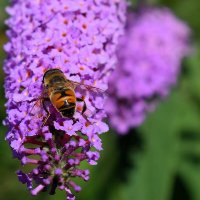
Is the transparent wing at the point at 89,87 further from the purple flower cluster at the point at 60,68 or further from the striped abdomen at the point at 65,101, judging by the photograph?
the striped abdomen at the point at 65,101

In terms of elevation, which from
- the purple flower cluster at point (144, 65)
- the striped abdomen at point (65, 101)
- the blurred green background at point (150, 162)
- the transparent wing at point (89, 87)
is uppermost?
the purple flower cluster at point (144, 65)

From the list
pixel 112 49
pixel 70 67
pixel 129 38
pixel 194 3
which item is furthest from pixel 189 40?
pixel 70 67

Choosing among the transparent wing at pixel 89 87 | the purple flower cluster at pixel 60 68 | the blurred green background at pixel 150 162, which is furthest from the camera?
the blurred green background at pixel 150 162

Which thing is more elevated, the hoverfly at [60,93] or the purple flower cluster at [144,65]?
the purple flower cluster at [144,65]

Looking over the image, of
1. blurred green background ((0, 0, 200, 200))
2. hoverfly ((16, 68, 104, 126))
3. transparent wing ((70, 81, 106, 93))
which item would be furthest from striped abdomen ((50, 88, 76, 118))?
blurred green background ((0, 0, 200, 200))

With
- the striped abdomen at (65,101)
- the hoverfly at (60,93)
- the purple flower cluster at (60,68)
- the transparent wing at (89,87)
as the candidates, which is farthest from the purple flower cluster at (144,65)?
the striped abdomen at (65,101)
